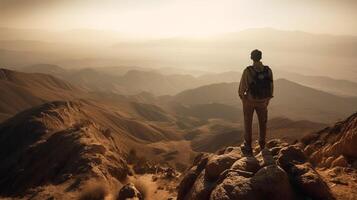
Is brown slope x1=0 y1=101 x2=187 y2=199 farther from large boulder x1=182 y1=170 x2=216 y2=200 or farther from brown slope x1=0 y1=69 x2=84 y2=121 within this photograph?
brown slope x1=0 y1=69 x2=84 y2=121

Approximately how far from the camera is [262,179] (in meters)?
9.30

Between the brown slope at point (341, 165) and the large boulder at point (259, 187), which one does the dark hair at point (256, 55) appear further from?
the brown slope at point (341, 165)

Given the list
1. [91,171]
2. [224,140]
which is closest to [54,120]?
[91,171]

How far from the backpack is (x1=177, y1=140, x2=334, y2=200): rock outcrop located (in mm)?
1832

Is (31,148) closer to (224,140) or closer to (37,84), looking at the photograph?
(224,140)

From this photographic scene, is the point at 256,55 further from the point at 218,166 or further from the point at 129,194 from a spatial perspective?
the point at 129,194

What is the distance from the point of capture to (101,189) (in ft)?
69.3

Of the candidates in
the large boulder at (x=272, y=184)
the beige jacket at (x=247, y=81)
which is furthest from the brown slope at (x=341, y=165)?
the beige jacket at (x=247, y=81)

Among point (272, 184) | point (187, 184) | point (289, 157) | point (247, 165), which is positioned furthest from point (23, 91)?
point (272, 184)

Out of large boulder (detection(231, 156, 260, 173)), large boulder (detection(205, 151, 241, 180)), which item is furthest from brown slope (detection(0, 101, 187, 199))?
large boulder (detection(231, 156, 260, 173))

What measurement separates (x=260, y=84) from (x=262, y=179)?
3.02 m

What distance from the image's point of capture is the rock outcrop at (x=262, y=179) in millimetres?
9133

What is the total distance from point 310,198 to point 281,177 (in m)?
1.00

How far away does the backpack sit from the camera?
10.9 metres
